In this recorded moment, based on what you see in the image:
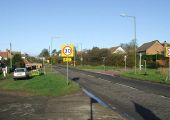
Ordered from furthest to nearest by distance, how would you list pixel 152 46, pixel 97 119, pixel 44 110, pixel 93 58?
pixel 152 46 → pixel 93 58 → pixel 44 110 → pixel 97 119

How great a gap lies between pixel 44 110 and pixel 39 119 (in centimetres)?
247

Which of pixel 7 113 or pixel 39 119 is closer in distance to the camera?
pixel 39 119

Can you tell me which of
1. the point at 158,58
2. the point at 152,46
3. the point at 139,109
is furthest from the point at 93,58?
the point at 139,109

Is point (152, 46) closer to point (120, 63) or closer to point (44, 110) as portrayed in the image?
point (120, 63)

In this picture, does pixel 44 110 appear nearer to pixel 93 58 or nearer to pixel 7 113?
pixel 7 113

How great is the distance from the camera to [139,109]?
1463cm

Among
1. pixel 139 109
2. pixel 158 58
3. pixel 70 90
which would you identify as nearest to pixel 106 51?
pixel 158 58

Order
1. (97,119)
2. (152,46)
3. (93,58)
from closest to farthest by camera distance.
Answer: (97,119) → (93,58) → (152,46)

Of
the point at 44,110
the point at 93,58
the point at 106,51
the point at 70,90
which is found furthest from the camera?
the point at 93,58

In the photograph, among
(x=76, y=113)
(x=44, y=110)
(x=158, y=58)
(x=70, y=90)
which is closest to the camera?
(x=76, y=113)

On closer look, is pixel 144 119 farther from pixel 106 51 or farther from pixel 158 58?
pixel 106 51

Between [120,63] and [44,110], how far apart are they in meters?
74.2

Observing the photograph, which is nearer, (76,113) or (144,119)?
(144,119)

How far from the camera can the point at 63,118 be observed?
40.1 feet
